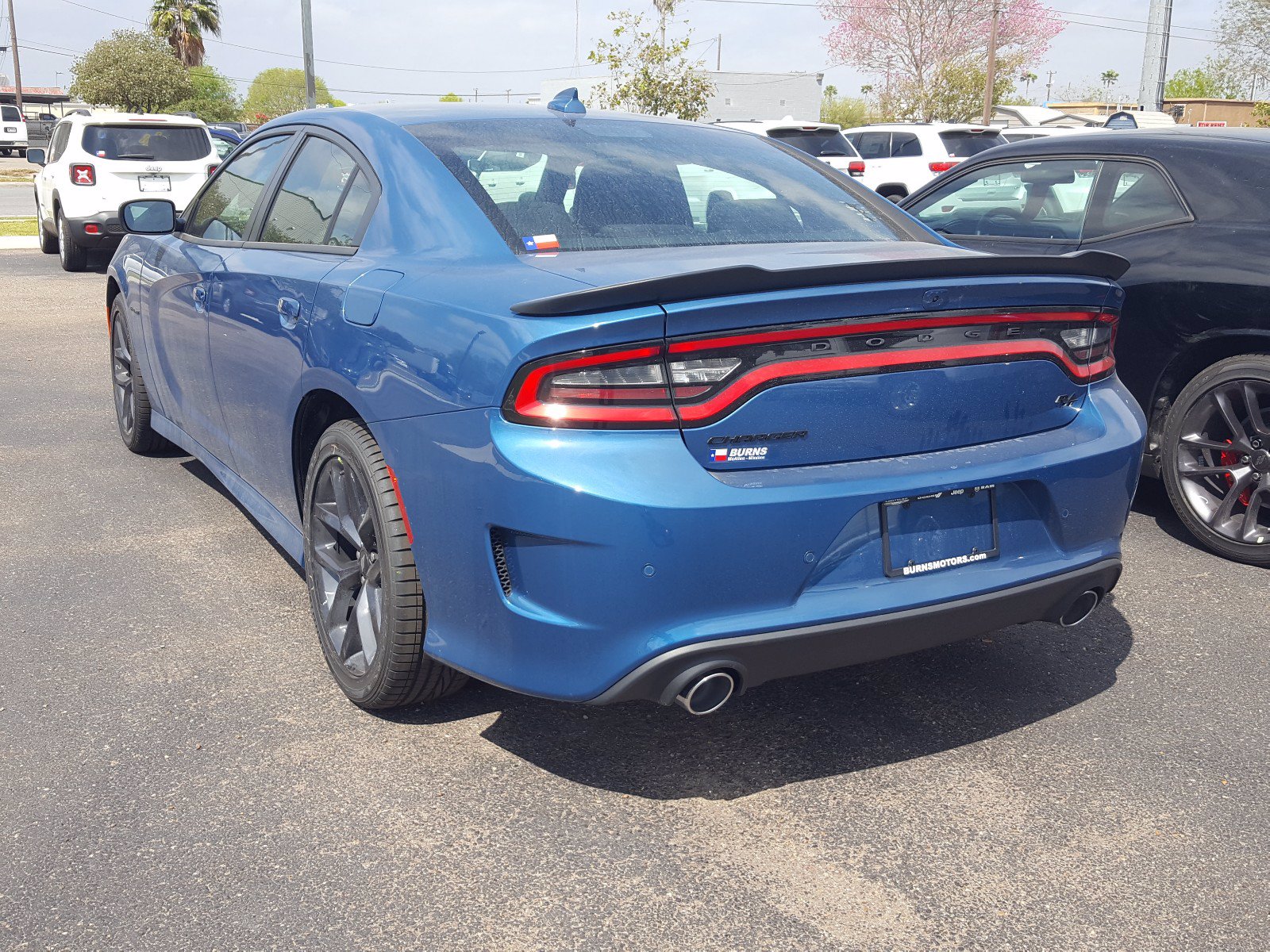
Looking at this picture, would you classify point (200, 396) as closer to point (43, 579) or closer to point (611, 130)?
point (43, 579)

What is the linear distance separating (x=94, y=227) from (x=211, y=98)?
189 feet

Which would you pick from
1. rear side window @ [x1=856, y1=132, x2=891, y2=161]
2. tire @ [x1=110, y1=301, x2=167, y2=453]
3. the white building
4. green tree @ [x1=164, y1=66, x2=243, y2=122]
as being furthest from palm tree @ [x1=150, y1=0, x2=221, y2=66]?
tire @ [x1=110, y1=301, x2=167, y2=453]

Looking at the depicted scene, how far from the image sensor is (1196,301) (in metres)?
4.56

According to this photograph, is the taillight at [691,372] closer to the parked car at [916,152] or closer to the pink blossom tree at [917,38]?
the parked car at [916,152]

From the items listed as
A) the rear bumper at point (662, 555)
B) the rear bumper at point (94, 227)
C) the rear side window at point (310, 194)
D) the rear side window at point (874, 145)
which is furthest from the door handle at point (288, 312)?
the rear side window at point (874, 145)

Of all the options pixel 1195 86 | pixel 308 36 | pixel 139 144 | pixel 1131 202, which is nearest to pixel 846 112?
pixel 1195 86

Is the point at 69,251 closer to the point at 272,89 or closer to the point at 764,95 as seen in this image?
the point at 764,95

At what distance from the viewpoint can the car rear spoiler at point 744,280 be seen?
7.87ft

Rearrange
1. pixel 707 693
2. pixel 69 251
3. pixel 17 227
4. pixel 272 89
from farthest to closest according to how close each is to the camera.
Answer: pixel 272 89 < pixel 17 227 < pixel 69 251 < pixel 707 693

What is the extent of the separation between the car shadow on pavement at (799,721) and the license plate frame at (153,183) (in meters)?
12.5

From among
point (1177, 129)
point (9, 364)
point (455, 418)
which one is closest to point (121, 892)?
point (455, 418)

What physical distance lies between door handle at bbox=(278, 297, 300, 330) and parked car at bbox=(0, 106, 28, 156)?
5235cm

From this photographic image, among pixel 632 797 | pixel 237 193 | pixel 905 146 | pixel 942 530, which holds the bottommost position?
pixel 632 797

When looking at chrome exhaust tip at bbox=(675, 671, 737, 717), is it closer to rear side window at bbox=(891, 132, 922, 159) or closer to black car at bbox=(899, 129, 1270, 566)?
black car at bbox=(899, 129, 1270, 566)
